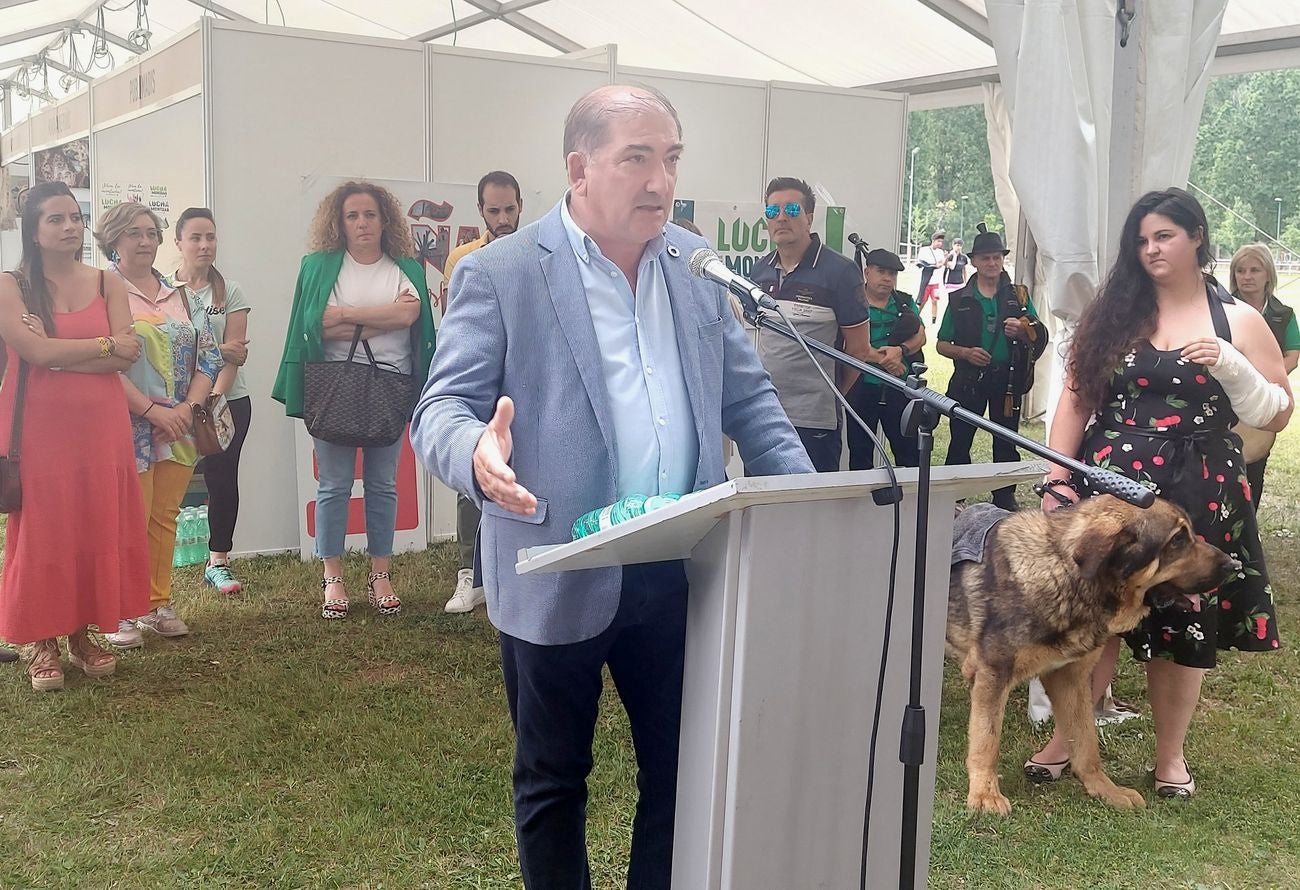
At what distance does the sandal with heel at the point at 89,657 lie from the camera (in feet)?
15.0

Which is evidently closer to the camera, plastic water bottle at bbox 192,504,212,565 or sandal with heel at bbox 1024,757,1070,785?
sandal with heel at bbox 1024,757,1070,785

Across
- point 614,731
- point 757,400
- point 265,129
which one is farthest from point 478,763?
point 265,129

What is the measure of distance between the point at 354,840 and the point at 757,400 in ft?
6.20

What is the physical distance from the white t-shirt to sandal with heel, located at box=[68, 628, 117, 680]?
166 centimetres

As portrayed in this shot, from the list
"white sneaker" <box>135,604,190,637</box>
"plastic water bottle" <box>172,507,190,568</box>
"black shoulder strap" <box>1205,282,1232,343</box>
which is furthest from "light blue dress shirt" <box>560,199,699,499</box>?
"plastic water bottle" <box>172,507,190,568</box>

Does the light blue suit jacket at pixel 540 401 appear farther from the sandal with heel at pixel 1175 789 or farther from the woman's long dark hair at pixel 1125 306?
the sandal with heel at pixel 1175 789

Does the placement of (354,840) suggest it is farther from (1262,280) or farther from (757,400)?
(1262,280)

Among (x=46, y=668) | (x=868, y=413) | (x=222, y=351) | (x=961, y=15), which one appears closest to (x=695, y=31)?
(x=961, y=15)

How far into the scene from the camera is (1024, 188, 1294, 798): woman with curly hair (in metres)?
3.39

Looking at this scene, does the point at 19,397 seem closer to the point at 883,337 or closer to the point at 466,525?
the point at 466,525

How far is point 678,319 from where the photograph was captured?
205cm

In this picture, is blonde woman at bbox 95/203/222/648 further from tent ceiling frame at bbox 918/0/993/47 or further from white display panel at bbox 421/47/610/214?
tent ceiling frame at bbox 918/0/993/47

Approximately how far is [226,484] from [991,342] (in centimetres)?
474

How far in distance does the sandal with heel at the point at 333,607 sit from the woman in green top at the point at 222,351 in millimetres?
647
